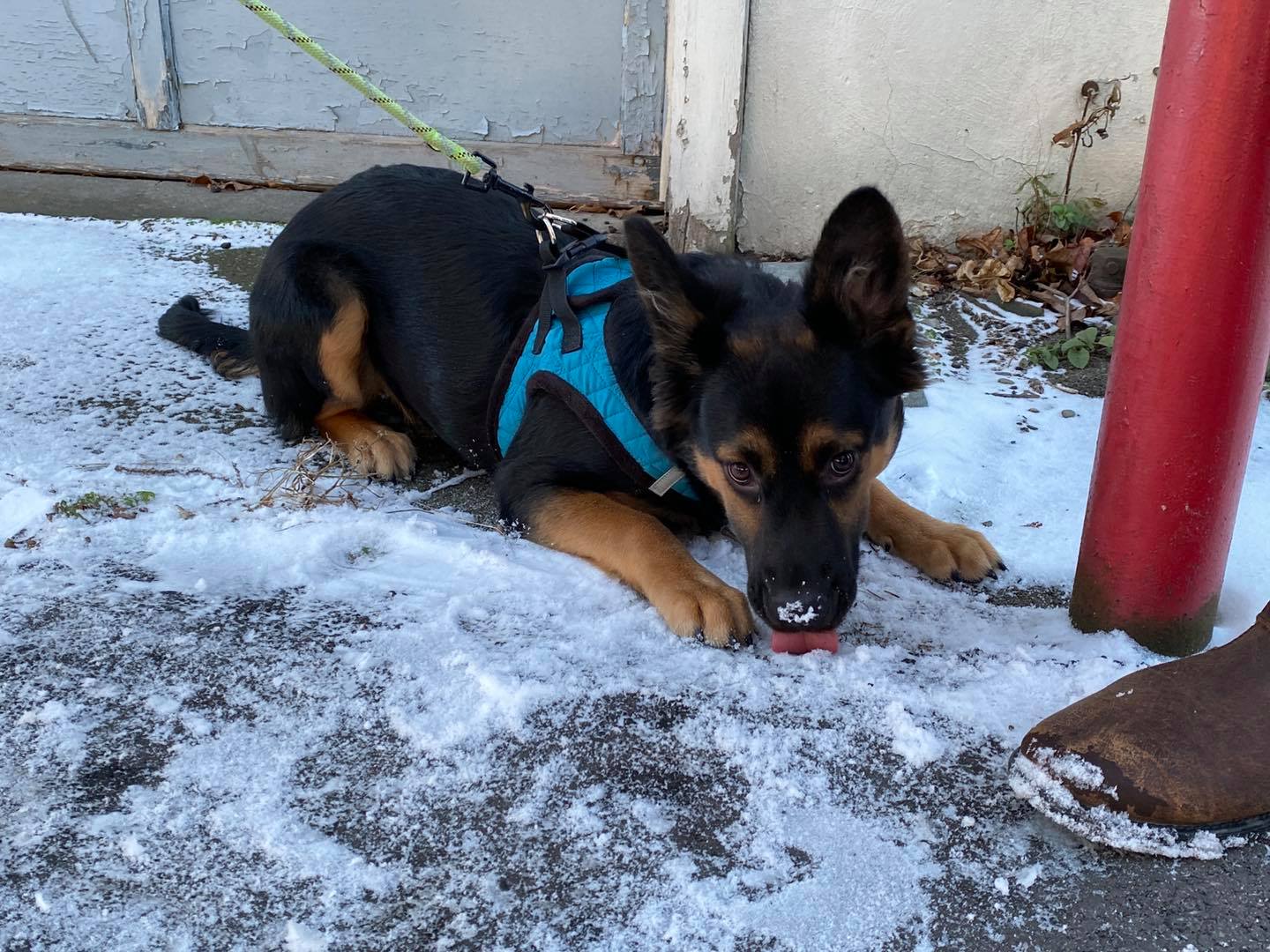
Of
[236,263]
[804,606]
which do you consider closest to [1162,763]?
[804,606]

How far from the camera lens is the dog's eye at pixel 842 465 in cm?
254

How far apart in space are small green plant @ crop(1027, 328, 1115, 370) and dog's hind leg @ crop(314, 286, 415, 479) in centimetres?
272

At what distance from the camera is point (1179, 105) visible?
215cm

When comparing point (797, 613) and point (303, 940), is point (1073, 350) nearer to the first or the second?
point (797, 613)

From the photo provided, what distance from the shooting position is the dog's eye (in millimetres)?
2537

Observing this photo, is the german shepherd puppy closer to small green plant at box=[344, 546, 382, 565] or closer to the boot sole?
small green plant at box=[344, 546, 382, 565]

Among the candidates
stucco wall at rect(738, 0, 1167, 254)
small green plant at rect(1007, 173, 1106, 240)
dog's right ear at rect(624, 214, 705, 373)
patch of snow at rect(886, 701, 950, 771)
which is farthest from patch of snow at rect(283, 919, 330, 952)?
small green plant at rect(1007, 173, 1106, 240)

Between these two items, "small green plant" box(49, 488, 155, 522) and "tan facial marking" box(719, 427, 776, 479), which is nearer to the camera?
"tan facial marking" box(719, 427, 776, 479)

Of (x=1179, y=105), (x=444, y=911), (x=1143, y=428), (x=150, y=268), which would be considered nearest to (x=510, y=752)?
(x=444, y=911)

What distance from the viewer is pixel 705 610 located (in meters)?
2.61

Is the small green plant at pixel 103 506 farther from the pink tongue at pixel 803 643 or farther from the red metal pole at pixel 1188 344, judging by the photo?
the red metal pole at pixel 1188 344

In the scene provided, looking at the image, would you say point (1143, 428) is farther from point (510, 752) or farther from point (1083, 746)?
point (510, 752)

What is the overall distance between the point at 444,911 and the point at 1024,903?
979 millimetres

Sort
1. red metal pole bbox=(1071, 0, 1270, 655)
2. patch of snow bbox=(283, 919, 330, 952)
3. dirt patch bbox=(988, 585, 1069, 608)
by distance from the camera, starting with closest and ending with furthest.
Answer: patch of snow bbox=(283, 919, 330, 952), red metal pole bbox=(1071, 0, 1270, 655), dirt patch bbox=(988, 585, 1069, 608)
